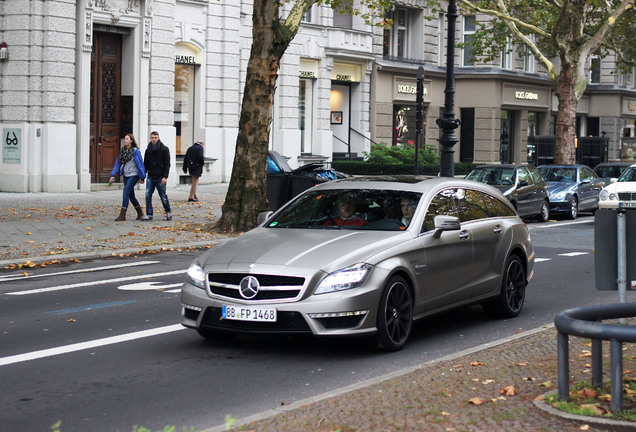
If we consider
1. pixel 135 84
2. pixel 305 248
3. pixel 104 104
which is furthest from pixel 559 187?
pixel 305 248

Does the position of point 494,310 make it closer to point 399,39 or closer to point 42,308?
point 42,308

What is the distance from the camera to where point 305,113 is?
38656mm

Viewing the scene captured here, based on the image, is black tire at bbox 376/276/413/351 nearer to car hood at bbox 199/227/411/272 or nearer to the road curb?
car hood at bbox 199/227/411/272

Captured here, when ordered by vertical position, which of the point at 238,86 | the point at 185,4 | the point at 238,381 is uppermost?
the point at 185,4

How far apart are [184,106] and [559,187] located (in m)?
12.6

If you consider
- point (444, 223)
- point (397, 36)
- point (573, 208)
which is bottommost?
point (573, 208)

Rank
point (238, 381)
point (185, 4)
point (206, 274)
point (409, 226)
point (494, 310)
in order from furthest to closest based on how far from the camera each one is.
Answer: point (185, 4) < point (494, 310) < point (409, 226) < point (206, 274) < point (238, 381)

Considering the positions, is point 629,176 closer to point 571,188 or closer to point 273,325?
point 571,188

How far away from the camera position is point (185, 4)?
3234cm

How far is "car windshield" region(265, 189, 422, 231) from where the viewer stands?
9375 millimetres

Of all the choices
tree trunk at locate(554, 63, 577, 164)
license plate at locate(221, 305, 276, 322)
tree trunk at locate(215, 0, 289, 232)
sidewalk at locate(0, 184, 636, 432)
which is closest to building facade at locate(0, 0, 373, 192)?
tree trunk at locate(554, 63, 577, 164)

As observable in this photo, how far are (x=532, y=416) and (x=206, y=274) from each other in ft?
11.2

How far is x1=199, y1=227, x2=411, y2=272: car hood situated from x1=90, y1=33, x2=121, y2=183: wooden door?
20894 millimetres

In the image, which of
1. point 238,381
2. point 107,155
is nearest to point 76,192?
point 107,155
